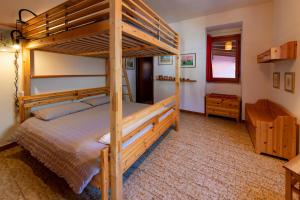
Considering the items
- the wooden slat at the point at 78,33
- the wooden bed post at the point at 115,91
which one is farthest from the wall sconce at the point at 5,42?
the wooden bed post at the point at 115,91

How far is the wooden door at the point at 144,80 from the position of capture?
6195 millimetres

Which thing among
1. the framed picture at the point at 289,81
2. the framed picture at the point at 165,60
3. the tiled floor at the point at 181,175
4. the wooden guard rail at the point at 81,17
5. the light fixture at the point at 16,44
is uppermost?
the framed picture at the point at 165,60

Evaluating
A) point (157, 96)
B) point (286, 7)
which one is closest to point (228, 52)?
point (286, 7)

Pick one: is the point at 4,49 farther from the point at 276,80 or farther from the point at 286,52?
the point at 276,80

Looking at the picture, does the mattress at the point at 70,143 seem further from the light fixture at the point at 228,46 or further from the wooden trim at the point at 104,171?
the light fixture at the point at 228,46

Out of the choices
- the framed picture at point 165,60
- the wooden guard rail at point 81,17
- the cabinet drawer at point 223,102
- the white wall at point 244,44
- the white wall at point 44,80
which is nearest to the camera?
the wooden guard rail at point 81,17

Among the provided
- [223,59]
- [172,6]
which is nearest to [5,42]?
[172,6]

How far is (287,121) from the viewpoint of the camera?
2.18 meters

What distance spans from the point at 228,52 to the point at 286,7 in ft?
6.24

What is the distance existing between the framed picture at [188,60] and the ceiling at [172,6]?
1.07 meters

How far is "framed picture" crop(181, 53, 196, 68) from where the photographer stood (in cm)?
466

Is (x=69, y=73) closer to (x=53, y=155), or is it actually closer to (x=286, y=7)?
(x=53, y=155)

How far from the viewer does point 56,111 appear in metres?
2.48

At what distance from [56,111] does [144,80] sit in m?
4.36
